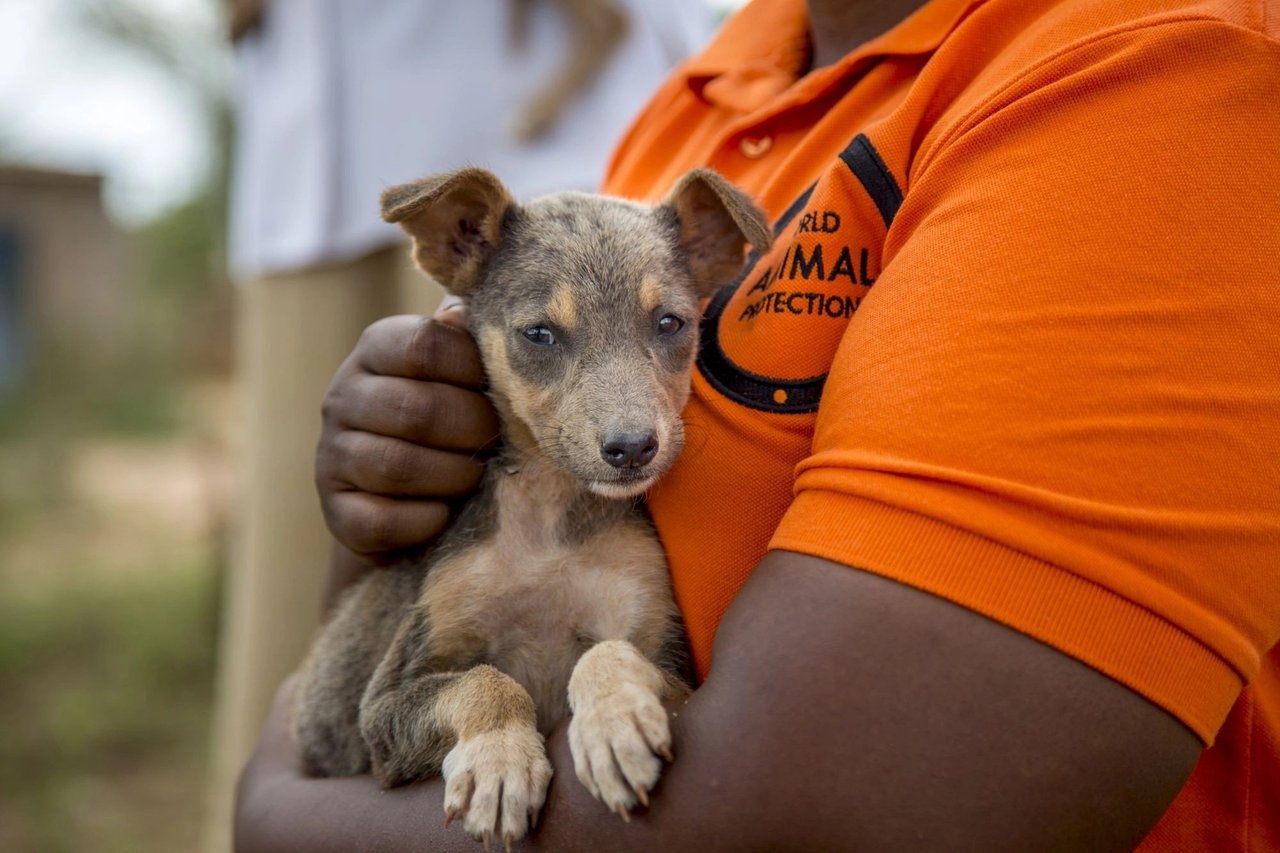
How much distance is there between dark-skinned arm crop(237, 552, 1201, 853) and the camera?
140cm

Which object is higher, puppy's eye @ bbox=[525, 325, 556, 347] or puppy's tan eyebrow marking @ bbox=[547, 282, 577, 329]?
puppy's tan eyebrow marking @ bbox=[547, 282, 577, 329]

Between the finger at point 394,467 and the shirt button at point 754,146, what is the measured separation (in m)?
0.95

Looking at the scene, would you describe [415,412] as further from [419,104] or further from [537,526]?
[419,104]

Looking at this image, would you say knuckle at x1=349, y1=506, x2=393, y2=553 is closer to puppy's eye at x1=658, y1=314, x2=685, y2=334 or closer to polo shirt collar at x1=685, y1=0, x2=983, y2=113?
→ puppy's eye at x1=658, y1=314, x2=685, y2=334

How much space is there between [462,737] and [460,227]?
1.32 metres

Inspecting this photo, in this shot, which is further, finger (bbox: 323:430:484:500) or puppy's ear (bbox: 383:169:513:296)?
puppy's ear (bbox: 383:169:513:296)

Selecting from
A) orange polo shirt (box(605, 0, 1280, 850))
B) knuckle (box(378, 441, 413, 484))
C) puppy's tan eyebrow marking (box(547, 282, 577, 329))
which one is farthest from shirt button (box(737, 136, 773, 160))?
knuckle (box(378, 441, 413, 484))

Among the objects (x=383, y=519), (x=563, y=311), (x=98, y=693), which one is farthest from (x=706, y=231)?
(x=98, y=693)

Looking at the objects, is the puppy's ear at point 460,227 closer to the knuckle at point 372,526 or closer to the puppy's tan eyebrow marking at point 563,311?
the puppy's tan eyebrow marking at point 563,311

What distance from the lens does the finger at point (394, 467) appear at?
2.28 metres

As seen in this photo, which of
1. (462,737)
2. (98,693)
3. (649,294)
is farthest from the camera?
(98,693)

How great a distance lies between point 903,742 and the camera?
1.44 metres

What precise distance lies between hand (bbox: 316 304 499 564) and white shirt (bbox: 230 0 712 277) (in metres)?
1.63

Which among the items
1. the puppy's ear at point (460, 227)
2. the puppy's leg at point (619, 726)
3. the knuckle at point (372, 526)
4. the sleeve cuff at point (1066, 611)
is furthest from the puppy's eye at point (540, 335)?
the sleeve cuff at point (1066, 611)
